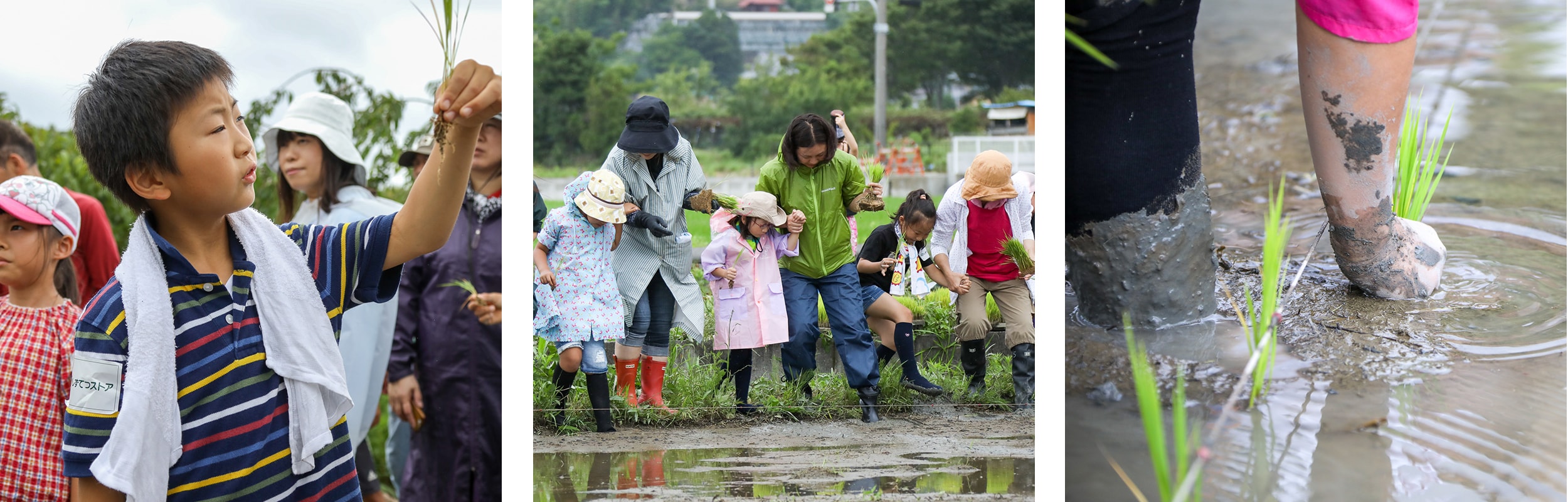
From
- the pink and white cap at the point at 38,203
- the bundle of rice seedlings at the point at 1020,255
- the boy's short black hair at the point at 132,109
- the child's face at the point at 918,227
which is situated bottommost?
the bundle of rice seedlings at the point at 1020,255

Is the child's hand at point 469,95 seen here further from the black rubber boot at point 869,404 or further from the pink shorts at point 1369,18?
the pink shorts at point 1369,18

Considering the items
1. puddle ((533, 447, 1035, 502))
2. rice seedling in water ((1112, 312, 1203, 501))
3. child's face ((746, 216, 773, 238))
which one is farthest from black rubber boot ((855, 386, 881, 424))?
rice seedling in water ((1112, 312, 1203, 501))

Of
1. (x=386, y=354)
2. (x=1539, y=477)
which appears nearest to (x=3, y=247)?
(x=386, y=354)

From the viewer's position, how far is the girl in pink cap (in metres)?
2.48

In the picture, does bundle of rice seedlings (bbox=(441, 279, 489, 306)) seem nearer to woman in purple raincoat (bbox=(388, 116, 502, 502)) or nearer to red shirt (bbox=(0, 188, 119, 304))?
woman in purple raincoat (bbox=(388, 116, 502, 502))

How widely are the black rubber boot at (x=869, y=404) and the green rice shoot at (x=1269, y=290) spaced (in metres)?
1.11

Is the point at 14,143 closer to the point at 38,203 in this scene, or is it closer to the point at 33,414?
the point at 38,203

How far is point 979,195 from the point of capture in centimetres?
314

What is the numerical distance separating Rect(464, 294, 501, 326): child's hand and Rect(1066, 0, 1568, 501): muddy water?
6.10 feet

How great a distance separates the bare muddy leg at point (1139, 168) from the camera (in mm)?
2906

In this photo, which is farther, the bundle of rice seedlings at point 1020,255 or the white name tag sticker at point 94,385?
the bundle of rice seedlings at point 1020,255

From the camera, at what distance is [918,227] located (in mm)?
3193

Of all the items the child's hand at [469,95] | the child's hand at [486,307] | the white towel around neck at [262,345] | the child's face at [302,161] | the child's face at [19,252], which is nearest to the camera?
the white towel around neck at [262,345]

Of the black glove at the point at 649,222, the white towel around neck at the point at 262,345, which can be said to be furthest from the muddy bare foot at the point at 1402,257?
the white towel around neck at the point at 262,345
